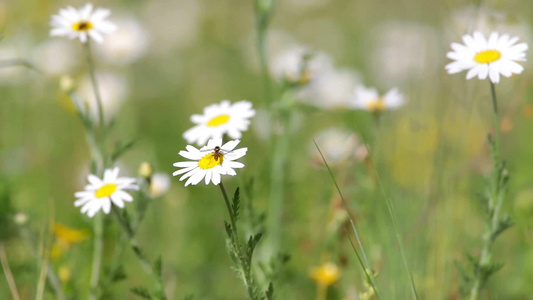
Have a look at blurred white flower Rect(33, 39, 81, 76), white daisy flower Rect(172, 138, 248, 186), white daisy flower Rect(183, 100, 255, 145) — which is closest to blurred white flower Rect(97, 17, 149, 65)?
blurred white flower Rect(33, 39, 81, 76)

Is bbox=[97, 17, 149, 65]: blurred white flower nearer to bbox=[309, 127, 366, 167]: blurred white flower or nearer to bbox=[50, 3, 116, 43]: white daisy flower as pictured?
Answer: bbox=[309, 127, 366, 167]: blurred white flower

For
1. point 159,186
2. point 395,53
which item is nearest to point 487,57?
point 159,186

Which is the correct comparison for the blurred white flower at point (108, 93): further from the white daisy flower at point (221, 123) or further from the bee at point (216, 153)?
the bee at point (216, 153)

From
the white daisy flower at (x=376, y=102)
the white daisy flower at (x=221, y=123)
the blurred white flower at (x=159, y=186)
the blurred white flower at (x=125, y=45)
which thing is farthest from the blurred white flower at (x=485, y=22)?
the blurred white flower at (x=125, y=45)

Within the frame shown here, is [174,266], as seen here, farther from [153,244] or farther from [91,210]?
[91,210]

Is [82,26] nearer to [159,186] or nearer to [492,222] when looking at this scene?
[159,186]

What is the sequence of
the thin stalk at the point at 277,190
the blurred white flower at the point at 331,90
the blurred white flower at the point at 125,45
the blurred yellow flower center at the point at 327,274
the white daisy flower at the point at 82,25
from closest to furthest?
the white daisy flower at the point at 82,25 < the blurred yellow flower center at the point at 327,274 < the thin stalk at the point at 277,190 < the blurred white flower at the point at 331,90 < the blurred white flower at the point at 125,45
